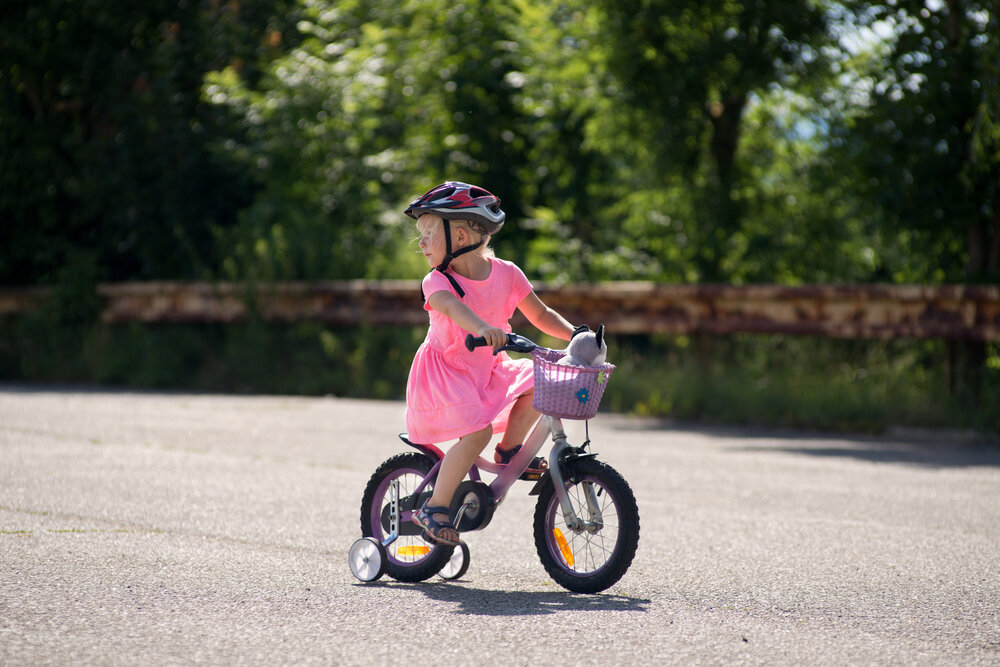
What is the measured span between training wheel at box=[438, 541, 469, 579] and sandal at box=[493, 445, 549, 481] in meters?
0.43

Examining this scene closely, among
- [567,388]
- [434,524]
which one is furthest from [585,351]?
[434,524]

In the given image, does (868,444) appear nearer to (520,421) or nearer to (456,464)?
(520,421)

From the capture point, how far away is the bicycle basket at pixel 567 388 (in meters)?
4.51

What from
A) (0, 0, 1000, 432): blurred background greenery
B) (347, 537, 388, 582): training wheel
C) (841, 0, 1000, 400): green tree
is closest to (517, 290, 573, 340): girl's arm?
(347, 537, 388, 582): training wheel

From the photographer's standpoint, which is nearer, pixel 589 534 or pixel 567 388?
pixel 567 388

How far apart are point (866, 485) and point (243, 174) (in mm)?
10636

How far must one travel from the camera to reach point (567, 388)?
4508 mm

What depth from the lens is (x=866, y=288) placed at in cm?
1069

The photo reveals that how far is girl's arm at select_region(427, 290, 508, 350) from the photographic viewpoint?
Answer: 4484mm

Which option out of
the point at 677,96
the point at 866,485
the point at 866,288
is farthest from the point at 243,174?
the point at 866,485

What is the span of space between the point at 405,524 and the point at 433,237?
1163 mm

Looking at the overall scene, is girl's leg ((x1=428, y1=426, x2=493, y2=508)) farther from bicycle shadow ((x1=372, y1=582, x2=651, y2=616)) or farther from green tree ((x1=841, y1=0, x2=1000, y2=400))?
green tree ((x1=841, y1=0, x2=1000, y2=400))

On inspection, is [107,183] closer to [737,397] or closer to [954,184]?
[737,397]

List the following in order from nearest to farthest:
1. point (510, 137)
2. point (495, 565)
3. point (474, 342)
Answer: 1. point (474, 342)
2. point (495, 565)
3. point (510, 137)
